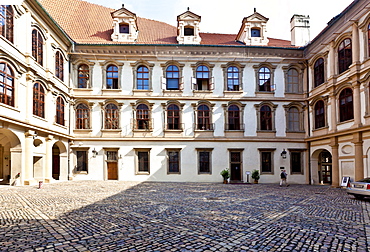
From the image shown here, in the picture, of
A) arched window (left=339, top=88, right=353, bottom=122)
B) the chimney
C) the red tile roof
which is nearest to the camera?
arched window (left=339, top=88, right=353, bottom=122)

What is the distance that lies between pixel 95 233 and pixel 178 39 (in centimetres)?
2423

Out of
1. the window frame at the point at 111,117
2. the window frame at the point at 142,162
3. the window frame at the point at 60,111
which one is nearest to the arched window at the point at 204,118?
the window frame at the point at 142,162

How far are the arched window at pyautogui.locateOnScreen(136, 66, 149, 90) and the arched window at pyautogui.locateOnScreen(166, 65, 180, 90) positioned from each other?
2.09 metres

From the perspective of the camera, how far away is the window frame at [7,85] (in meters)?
17.4

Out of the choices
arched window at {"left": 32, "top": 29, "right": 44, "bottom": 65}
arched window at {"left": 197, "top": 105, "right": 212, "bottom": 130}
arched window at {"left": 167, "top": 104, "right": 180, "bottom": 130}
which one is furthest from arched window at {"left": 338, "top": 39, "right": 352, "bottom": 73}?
arched window at {"left": 32, "top": 29, "right": 44, "bottom": 65}

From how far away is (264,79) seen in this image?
2891 centimetres

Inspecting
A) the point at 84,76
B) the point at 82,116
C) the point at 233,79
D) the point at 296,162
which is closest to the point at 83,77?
the point at 84,76

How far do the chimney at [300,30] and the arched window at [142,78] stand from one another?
16381 mm

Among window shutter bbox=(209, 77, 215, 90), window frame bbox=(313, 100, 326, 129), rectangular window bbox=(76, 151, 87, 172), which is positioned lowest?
rectangular window bbox=(76, 151, 87, 172)

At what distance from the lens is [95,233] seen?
792 centimetres

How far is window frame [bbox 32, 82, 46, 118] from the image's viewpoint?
21.1 metres

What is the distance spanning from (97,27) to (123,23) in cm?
365

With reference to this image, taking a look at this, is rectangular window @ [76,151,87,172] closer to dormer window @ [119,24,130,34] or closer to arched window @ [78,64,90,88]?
arched window @ [78,64,90,88]

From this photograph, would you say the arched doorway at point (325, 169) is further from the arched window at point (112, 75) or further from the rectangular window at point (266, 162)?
the arched window at point (112, 75)
